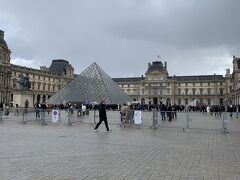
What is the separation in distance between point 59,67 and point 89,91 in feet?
211

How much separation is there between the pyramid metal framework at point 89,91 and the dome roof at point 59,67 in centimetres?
6167

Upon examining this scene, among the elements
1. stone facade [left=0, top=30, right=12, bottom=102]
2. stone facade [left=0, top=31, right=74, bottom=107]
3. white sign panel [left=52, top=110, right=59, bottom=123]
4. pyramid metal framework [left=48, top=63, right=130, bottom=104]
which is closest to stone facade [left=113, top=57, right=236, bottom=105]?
stone facade [left=0, top=31, right=74, bottom=107]

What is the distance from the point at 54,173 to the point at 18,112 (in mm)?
22946

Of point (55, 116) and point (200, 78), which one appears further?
point (200, 78)

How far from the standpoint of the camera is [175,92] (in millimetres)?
118375

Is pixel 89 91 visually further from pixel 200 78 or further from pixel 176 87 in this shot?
pixel 200 78

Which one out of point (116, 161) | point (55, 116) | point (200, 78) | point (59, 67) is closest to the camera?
point (116, 161)

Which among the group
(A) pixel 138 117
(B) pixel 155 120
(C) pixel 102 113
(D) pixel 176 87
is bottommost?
(B) pixel 155 120

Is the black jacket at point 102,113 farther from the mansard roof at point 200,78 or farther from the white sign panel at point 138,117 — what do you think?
the mansard roof at point 200,78

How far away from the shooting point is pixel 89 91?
4475cm

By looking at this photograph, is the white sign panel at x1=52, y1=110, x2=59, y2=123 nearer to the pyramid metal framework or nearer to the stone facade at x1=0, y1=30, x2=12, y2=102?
the pyramid metal framework

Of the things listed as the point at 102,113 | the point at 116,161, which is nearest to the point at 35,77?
the point at 102,113

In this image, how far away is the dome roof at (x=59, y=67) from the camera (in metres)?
107

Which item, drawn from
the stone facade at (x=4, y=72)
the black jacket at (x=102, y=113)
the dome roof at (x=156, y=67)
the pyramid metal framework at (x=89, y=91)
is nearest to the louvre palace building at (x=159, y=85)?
the dome roof at (x=156, y=67)
